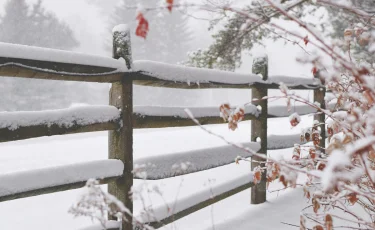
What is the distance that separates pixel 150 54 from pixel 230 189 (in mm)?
34555

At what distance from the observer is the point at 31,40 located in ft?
83.5

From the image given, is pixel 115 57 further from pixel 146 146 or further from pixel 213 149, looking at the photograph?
pixel 146 146

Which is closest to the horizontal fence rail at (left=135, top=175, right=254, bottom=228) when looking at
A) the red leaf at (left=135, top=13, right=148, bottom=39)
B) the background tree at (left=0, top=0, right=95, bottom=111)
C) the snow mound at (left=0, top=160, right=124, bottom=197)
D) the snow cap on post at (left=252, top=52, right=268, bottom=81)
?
the snow mound at (left=0, top=160, right=124, bottom=197)

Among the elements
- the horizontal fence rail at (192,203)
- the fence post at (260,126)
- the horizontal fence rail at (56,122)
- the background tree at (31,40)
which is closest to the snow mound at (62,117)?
the horizontal fence rail at (56,122)

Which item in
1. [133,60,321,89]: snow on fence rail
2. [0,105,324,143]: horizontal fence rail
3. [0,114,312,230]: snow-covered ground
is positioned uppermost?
[133,60,321,89]: snow on fence rail

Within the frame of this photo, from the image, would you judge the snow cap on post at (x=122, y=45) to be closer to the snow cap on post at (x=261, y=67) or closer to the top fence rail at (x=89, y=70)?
the top fence rail at (x=89, y=70)

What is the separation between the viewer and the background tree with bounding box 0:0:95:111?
24.3 m

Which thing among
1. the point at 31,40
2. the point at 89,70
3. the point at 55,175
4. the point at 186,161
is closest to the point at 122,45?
the point at 89,70

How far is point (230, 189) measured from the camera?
3.81 metres

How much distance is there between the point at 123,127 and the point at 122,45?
1.90 feet

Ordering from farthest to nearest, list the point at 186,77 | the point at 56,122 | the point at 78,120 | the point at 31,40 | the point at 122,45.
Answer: the point at 31,40 → the point at 186,77 → the point at 122,45 → the point at 78,120 → the point at 56,122

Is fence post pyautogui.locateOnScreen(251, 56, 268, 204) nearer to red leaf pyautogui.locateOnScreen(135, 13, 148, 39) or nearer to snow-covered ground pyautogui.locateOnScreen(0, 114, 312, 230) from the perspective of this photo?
snow-covered ground pyautogui.locateOnScreen(0, 114, 312, 230)

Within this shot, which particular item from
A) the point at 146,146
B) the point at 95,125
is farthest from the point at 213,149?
the point at 146,146

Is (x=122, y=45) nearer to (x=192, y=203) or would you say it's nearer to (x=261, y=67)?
(x=192, y=203)
